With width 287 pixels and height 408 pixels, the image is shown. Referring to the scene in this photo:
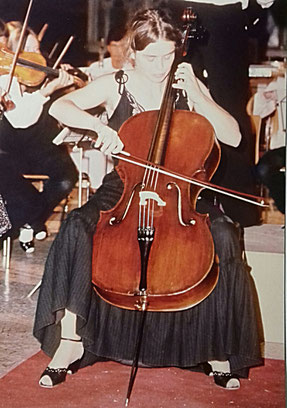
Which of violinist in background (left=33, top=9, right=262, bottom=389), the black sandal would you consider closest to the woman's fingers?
violinist in background (left=33, top=9, right=262, bottom=389)

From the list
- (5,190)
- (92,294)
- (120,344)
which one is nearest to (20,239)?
(5,190)

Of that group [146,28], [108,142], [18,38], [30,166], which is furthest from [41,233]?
[146,28]

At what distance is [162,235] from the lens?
2.11m

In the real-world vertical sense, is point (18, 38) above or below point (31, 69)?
above

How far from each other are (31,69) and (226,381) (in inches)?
51.0

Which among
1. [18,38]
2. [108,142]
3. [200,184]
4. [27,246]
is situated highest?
[18,38]

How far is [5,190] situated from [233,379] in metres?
1.06

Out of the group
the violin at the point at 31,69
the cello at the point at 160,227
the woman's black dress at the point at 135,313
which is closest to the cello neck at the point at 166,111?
the cello at the point at 160,227

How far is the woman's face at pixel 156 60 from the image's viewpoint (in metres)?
2.25

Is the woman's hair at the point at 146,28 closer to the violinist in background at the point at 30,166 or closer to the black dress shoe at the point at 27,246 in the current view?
the violinist in background at the point at 30,166

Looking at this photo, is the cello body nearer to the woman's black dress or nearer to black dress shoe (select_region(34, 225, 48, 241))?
the woman's black dress

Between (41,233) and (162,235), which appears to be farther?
(41,233)

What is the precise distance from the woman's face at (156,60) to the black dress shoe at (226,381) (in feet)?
3.49

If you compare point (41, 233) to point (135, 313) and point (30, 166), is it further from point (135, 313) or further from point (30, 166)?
point (135, 313)
